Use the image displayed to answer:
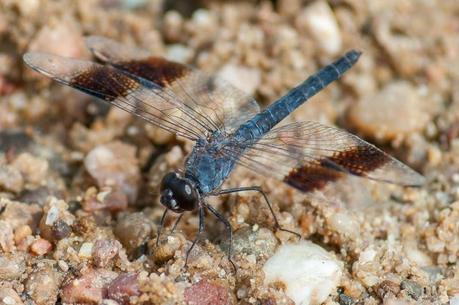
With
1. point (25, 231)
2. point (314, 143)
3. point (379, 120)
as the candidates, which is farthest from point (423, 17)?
point (25, 231)

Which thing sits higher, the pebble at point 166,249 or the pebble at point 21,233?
the pebble at point 166,249

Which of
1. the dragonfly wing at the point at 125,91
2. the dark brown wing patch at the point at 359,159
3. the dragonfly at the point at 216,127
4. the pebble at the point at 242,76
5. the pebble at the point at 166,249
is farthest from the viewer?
the pebble at the point at 242,76

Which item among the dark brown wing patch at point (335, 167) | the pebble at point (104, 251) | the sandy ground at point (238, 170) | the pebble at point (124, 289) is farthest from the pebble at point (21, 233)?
the dark brown wing patch at point (335, 167)

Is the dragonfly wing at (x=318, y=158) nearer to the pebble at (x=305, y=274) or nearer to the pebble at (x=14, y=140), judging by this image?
the pebble at (x=305, y=274)

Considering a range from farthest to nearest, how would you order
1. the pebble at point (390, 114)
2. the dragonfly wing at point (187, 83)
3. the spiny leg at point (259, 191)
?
the pebble at point (390, 114) < the dragonfly wing at point (187, 83) < the spiny leg at point (259, 191)

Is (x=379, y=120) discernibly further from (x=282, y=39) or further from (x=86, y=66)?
(x=86, y=66)

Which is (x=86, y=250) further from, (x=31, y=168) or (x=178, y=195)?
(x=31, y=168)

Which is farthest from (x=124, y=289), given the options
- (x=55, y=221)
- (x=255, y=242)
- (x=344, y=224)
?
(x=344, y=224)
